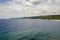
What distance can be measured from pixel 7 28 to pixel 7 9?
8.4 inches

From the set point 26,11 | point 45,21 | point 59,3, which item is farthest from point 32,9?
point 59,3

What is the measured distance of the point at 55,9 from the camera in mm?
1320

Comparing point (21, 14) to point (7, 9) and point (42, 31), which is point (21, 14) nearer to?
point (7, 9)

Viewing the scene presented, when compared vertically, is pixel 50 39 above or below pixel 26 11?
below

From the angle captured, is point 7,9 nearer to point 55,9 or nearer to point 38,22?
point 38,22

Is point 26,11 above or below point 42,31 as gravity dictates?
above

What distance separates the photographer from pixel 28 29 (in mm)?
1331

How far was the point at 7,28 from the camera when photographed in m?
1.35

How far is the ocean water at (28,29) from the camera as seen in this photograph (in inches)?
51.4

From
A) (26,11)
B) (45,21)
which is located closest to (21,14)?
(26,11)

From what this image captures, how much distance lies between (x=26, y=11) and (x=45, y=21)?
24 cm

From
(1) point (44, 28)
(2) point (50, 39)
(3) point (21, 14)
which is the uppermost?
(3) point (21, 14)

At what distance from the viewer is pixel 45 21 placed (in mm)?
1343

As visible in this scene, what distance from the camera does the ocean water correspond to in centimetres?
131
